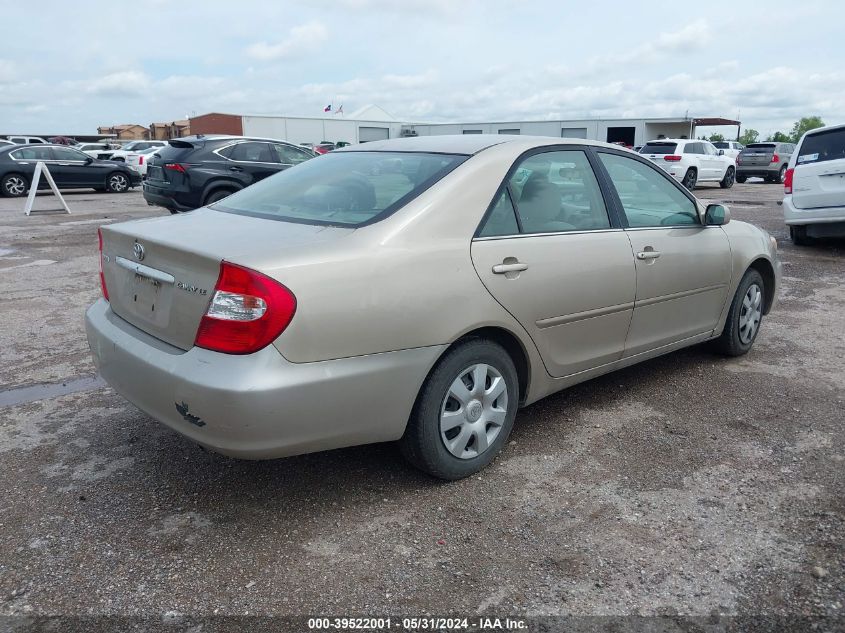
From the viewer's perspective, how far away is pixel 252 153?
12.5 metres

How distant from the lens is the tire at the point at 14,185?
19.1 meters

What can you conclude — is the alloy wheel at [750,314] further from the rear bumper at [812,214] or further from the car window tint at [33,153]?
the car window tint at [33,153]

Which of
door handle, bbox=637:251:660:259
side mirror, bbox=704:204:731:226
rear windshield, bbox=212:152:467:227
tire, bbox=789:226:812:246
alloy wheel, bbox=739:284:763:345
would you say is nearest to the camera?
rear windshield, bbox=212:152:467:227

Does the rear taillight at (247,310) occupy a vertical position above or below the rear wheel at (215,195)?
above

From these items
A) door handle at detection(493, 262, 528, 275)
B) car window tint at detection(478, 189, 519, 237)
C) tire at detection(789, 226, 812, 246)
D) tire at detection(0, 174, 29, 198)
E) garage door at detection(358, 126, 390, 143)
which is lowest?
tire at detection(789, 226, 812, 246)

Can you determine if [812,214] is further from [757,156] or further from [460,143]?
[757,156]

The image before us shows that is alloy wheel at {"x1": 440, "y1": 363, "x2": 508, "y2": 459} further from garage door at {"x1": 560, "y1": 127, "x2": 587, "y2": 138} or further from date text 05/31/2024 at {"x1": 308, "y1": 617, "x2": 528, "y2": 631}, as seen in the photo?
garage door at {"x1": 560, "y1": 127, "x2": 587, "y2": 138}

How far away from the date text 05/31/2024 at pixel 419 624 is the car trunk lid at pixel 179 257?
3.76 ft

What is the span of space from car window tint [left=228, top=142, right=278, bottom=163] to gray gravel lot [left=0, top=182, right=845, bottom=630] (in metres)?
8.25

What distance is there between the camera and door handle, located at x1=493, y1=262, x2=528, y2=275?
10.5 feet

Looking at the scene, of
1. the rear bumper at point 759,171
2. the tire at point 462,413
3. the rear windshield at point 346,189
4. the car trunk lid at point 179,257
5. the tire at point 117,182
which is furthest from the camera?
the rear bumper at point 759,171

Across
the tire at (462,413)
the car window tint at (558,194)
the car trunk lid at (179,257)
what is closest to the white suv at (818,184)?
the car window tint at (558,194)

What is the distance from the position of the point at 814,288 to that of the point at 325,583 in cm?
690

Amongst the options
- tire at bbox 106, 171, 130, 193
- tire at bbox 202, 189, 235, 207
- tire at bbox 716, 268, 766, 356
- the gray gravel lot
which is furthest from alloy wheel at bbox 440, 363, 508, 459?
tire at bbox 106, 171, 130, 193
